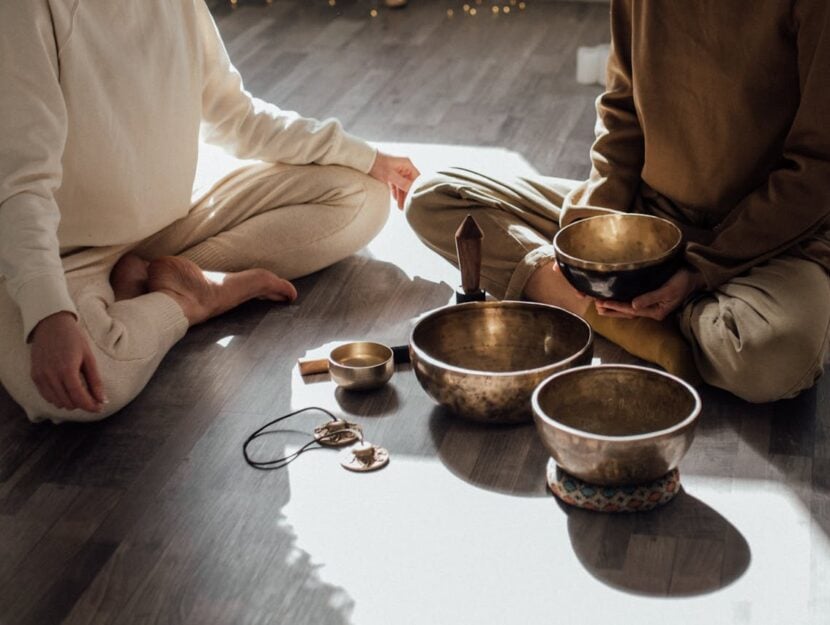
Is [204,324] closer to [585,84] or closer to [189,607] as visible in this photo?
[189,607]

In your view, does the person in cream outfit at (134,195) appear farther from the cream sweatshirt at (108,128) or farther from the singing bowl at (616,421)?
the singing bowl at (616,421)

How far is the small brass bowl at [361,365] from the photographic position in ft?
7.76

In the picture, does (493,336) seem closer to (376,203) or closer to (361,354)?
(361,354)

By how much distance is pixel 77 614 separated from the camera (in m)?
1.86

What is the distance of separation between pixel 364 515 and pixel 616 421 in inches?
18.1

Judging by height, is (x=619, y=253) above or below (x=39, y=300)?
below

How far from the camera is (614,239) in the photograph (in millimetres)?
2438

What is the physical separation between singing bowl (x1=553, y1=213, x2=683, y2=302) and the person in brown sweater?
42 millimetres

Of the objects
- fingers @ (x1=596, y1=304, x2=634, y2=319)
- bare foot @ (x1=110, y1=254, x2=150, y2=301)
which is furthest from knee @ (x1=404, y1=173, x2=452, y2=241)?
bare foot @ (x1=110, y1=254, x2=150, y2=301)

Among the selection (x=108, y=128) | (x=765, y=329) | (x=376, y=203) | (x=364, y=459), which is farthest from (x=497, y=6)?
(x=364, y=459)

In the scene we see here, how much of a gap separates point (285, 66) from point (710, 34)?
261 centimetres

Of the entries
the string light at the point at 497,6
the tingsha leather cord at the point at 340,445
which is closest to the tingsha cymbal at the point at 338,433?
the tingsha leather cord at the point at 340,445

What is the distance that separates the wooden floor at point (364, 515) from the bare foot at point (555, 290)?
4.6 inches

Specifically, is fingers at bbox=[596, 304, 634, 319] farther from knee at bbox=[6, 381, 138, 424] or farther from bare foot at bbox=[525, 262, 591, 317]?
knee at bbox=[6, 381, 138, 424]
